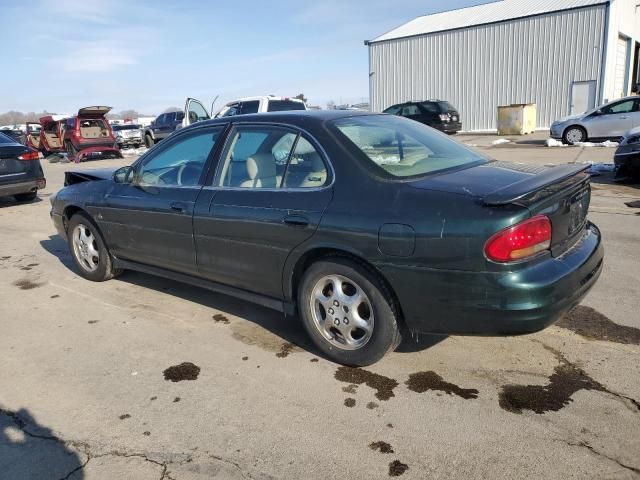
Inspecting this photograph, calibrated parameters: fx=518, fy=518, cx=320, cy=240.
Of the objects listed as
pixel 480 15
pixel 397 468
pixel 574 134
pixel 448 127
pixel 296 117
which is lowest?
pixel 397 468

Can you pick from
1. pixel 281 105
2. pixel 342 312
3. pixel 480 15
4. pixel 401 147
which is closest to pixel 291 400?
pixel 342 312

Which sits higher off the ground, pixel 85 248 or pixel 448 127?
pixel 448 127

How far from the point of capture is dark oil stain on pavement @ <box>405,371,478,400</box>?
2.96 meters

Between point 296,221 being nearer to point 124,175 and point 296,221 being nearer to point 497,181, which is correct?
point 497,181

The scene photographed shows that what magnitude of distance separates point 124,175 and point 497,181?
324 cm

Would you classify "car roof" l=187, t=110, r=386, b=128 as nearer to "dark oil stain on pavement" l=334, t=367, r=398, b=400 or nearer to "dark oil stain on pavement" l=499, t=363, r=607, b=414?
"dark oil stain on pavement" l=334, t=367, r=398, b=400

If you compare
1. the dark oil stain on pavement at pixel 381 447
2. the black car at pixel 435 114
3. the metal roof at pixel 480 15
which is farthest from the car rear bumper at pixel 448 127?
the dark oil stain on pavement at pixel 381 447

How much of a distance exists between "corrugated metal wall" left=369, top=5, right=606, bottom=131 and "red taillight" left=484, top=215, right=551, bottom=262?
24205 mm

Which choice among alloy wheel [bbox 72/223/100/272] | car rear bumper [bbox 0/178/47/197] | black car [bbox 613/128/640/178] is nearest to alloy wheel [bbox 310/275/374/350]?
alloy wheel [bbox 72/223/100/272]

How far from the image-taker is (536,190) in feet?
9.07

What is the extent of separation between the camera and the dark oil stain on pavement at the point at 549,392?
2791mm

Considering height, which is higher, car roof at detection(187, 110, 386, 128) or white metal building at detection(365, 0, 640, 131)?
white metal building at detection(365, 0, 640, 131)

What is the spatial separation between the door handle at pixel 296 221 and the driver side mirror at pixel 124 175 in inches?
77.7

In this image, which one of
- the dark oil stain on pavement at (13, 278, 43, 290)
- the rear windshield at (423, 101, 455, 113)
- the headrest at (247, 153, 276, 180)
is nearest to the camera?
the headrest at (247, 153, 276, 180)
